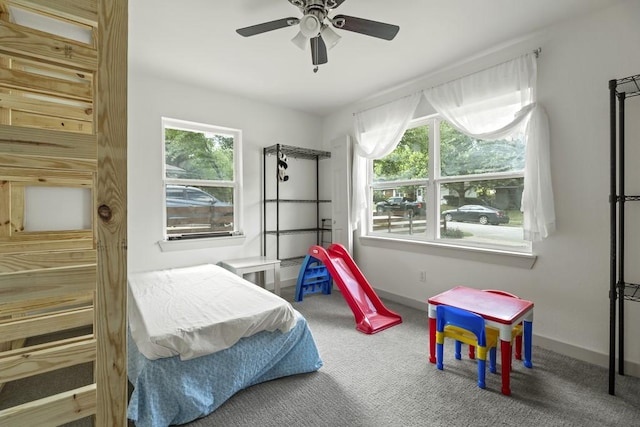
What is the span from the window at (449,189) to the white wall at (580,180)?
1.01 feet

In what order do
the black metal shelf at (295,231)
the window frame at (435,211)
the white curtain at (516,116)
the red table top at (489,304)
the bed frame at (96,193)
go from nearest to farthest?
the bed frame at (96,193) < the red table top at (489,304) < the white curtain at (516,116) < the window frame at (435,211) < the black metal shelf at (295,231)

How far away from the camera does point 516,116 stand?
2492mm

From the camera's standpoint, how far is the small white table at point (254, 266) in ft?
11.3

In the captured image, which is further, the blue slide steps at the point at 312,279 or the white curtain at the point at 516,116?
the blue slide steps at the point at 312,279

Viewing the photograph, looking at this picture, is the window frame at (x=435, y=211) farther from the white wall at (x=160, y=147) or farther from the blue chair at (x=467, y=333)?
the white wall at (x=160, y=147)

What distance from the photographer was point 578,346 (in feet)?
7.52

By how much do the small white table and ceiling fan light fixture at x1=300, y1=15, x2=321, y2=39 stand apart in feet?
8.15

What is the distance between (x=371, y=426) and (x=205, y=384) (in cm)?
96

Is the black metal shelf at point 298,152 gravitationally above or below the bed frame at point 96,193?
above

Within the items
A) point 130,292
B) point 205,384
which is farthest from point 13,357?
point 130,292

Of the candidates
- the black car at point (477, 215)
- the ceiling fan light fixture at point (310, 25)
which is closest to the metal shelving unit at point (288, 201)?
the black car at point (477, 215)

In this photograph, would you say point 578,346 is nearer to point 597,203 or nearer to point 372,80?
point 597,203

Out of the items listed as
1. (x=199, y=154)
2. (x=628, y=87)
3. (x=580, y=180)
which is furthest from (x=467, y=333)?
(x=199, y=154)

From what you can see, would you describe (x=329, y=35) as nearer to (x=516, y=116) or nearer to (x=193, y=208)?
(x=516, y=116)
